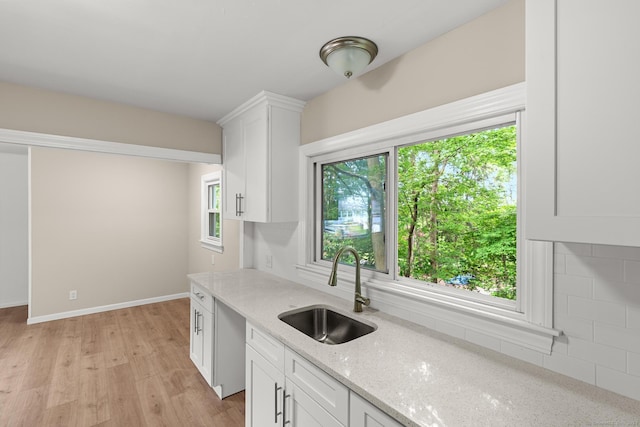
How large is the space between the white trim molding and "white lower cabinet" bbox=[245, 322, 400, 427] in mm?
1798

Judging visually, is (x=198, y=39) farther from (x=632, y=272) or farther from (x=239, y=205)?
(x=632, y=272)

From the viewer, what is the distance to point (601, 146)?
0.82 m

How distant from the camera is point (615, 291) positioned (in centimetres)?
106

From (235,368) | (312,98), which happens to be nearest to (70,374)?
(235,368)

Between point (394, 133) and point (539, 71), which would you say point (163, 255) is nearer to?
point (394, 133)

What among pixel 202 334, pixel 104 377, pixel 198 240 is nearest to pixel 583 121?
pixel 202 334

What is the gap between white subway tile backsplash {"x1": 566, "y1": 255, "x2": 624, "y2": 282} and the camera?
1.06 m

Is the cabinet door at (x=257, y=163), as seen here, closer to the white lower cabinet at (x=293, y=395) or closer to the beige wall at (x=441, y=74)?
the beige wall at (x=441, y=74)

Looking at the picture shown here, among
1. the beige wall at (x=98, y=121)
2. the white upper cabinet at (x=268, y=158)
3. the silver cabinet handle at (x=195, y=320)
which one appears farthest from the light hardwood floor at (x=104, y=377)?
the beige wall at (x=98, y=121)

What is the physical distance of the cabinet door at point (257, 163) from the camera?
238cm

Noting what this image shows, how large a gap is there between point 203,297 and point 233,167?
3.79 ft

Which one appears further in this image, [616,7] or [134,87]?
[134,87]

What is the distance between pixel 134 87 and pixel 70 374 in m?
2.43

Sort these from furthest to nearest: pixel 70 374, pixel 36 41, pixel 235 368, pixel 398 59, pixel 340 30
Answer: pixel 70 374
pixel 235 368
pixel 398 59
pixel 36 41
pixel 340 30
